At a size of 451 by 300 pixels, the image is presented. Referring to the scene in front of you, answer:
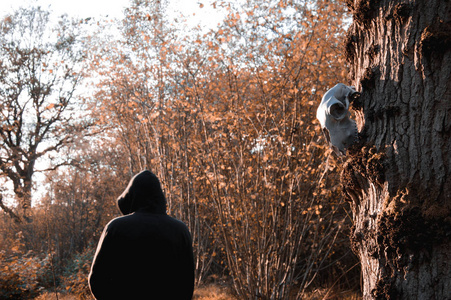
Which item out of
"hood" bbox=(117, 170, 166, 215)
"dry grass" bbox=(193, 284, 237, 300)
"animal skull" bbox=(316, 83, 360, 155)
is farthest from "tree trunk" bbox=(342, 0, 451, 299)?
"dry grass" bbox=(193, 284, 237, 300)

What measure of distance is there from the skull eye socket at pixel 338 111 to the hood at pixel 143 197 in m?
1.22

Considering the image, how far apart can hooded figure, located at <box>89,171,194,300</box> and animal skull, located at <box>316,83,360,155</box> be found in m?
1.14

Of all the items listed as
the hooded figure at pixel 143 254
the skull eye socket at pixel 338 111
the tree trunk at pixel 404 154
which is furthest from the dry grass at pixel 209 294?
the skull eye socket at pixel 338 111

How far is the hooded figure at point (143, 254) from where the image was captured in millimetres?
2467

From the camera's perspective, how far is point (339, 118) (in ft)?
7.29

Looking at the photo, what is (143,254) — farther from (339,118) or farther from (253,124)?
(253,124)

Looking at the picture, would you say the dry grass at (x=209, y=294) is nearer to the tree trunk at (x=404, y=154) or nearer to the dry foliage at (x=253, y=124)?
the dry foliage at (x=253, y=124)

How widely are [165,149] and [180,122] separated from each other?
2.68 ft

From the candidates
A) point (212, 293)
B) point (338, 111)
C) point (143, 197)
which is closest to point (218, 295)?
point (212, 293)

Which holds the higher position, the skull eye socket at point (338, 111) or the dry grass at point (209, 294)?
the skull eye socket at point (338, 111)

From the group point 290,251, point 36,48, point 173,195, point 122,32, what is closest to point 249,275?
point 290,251

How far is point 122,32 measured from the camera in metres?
7.75

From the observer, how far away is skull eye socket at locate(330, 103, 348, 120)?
2.22 metres

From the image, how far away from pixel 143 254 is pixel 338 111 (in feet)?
4.57
